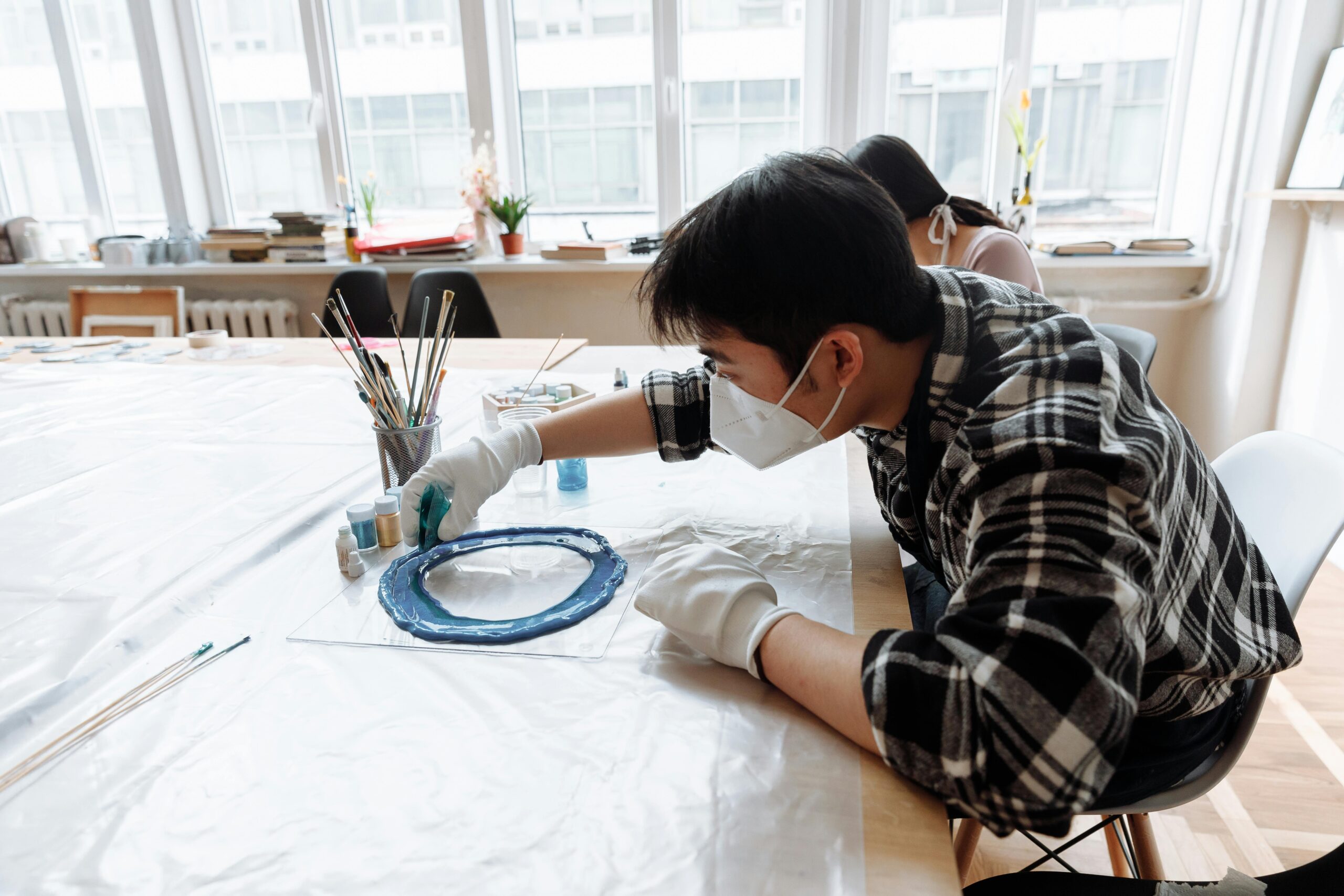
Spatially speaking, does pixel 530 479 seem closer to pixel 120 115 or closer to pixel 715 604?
pixel 715 604

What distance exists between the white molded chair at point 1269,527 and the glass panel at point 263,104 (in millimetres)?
3462

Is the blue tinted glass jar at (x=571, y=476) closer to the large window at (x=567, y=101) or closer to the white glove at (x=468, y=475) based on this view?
A: the white glove at (x=468, y=475)

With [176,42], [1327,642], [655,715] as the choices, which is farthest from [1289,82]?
[176,42]

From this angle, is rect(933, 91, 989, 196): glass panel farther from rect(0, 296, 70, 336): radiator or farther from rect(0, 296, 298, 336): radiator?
rect(0, 296, 70, 336): radiator

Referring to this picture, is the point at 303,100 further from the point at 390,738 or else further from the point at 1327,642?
the point at 1327,642

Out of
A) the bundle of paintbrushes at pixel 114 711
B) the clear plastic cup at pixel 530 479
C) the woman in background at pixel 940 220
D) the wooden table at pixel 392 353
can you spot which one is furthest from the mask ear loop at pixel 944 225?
the bundle of paintbrushes at pixel 114 711

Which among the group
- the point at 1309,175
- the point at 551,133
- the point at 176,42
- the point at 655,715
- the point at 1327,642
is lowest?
the point at 1327,642

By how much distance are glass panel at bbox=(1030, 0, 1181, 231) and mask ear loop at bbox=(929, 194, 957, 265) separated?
4.29 feet

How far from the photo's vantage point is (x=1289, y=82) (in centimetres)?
233

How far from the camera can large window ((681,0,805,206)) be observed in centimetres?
304

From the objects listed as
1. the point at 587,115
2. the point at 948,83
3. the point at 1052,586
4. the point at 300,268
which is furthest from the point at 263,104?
the point at 1052,586

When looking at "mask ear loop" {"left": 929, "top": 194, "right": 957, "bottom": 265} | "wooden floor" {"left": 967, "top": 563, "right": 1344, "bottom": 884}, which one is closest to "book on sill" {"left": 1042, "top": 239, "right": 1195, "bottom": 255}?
"mask ear loop" {"left": 929, "top": 194, "right": 957, "bottom": 265}

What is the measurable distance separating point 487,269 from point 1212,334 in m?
2.51

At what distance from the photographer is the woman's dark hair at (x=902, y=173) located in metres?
1.80
